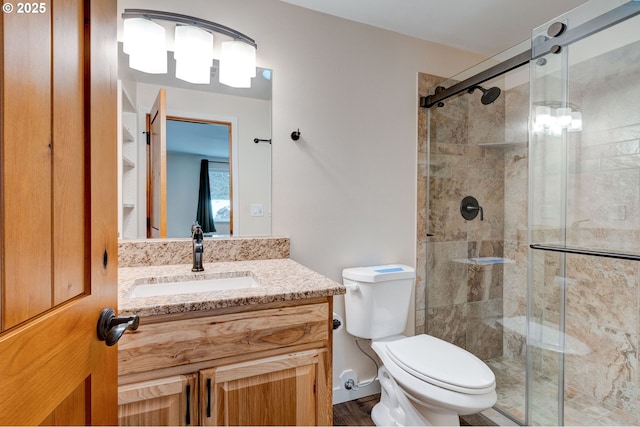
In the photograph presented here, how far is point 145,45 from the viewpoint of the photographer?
4.44 feet

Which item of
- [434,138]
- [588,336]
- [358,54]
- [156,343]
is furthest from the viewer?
[434,138]

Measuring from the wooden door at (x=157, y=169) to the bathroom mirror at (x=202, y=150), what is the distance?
16 mm

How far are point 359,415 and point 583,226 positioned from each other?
150 cm

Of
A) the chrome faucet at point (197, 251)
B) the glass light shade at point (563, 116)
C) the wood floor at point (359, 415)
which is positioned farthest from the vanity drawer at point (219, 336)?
the glass light shade at point (563, 116)

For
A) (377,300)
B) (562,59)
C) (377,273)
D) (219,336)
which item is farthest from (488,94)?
(219,336)

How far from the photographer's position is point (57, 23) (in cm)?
51

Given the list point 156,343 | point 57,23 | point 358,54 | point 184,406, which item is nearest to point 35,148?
point 57,23

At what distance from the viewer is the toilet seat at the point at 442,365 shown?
123 centimetres

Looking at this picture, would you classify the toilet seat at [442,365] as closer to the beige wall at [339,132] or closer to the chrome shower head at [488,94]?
the beige wall at [339,132]

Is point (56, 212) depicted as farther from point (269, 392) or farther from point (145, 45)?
point (145, 45)

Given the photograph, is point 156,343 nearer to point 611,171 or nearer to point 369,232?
point 369,232

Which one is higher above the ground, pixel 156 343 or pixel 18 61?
pixel 18 61

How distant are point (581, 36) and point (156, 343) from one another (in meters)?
2.02

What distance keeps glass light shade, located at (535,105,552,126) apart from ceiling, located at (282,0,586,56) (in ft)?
1.88
